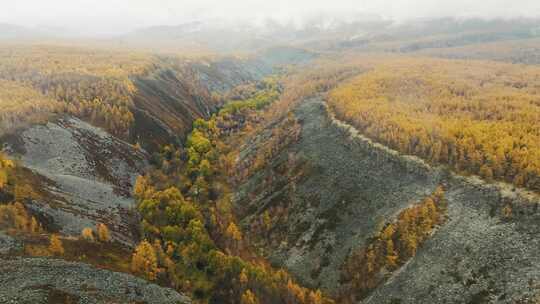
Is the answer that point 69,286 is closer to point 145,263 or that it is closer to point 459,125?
point 145,263

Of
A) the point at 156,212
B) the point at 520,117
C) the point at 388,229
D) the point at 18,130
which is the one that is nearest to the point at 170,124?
the point at 18,130

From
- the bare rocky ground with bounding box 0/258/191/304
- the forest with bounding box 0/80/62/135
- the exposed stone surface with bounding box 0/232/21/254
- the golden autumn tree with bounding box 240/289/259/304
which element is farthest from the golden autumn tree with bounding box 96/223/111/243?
the forest with bounding box 0/80/62/135

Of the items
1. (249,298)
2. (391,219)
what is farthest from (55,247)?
(391,219)

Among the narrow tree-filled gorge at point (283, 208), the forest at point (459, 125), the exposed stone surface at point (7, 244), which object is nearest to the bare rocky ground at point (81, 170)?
the narrow tree-filled gorge at point (283, 208)

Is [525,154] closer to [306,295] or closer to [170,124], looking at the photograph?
[306,295]

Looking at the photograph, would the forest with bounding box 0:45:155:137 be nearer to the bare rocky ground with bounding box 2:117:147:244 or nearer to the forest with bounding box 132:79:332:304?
the bare rocky ground with bounding box 2:117:147:244

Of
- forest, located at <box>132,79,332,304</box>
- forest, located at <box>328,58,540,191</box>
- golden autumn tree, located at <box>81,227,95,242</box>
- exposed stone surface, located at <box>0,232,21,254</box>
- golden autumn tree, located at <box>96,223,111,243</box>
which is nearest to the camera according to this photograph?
exposed stone surface, located at <box>0,232,21,254</box>
